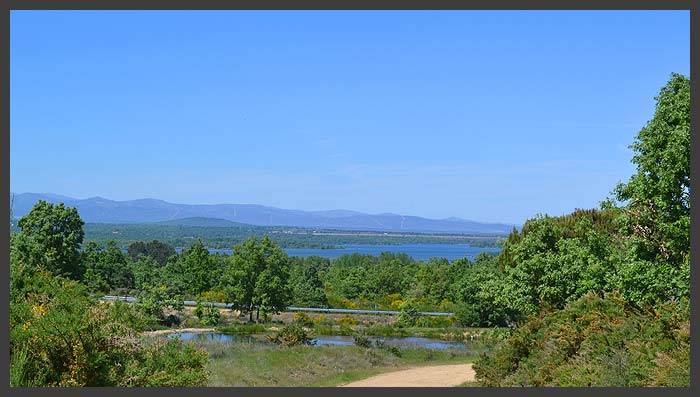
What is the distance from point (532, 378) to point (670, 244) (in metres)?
4.14

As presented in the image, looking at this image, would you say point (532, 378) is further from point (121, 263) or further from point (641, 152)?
point (121, 263)

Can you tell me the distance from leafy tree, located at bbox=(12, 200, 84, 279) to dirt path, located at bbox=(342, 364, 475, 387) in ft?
56.3

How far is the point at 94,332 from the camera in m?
11.6

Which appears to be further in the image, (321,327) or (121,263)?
(121,263)

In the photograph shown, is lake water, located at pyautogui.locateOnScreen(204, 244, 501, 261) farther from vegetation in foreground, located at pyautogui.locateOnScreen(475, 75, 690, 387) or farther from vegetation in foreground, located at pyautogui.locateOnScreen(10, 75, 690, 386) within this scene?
vegetation in foreground, located at pyautogui.locateOnScreen(475, 75, 690, 387)

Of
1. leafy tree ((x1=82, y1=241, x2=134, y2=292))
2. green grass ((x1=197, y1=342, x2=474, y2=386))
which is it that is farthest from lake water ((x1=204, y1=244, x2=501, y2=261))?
green grass ((x1=197, y1=342, x2=474, y2=386))

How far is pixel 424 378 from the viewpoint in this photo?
21328 mm

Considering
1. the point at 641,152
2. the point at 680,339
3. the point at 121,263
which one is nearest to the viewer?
the point at 680,339

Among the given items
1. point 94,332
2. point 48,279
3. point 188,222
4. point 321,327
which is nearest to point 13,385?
point 94,332

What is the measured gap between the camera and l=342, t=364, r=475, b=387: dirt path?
19942mm

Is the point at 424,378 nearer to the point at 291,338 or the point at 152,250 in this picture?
the point at 291,338

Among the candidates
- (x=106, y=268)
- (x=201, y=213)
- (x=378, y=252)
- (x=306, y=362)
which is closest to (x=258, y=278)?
(x=106, y=268)

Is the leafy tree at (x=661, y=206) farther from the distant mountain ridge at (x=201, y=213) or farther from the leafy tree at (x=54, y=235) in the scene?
the distant mountain ridge at (x=201, y=213)

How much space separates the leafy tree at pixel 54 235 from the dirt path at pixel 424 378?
1716 cm
